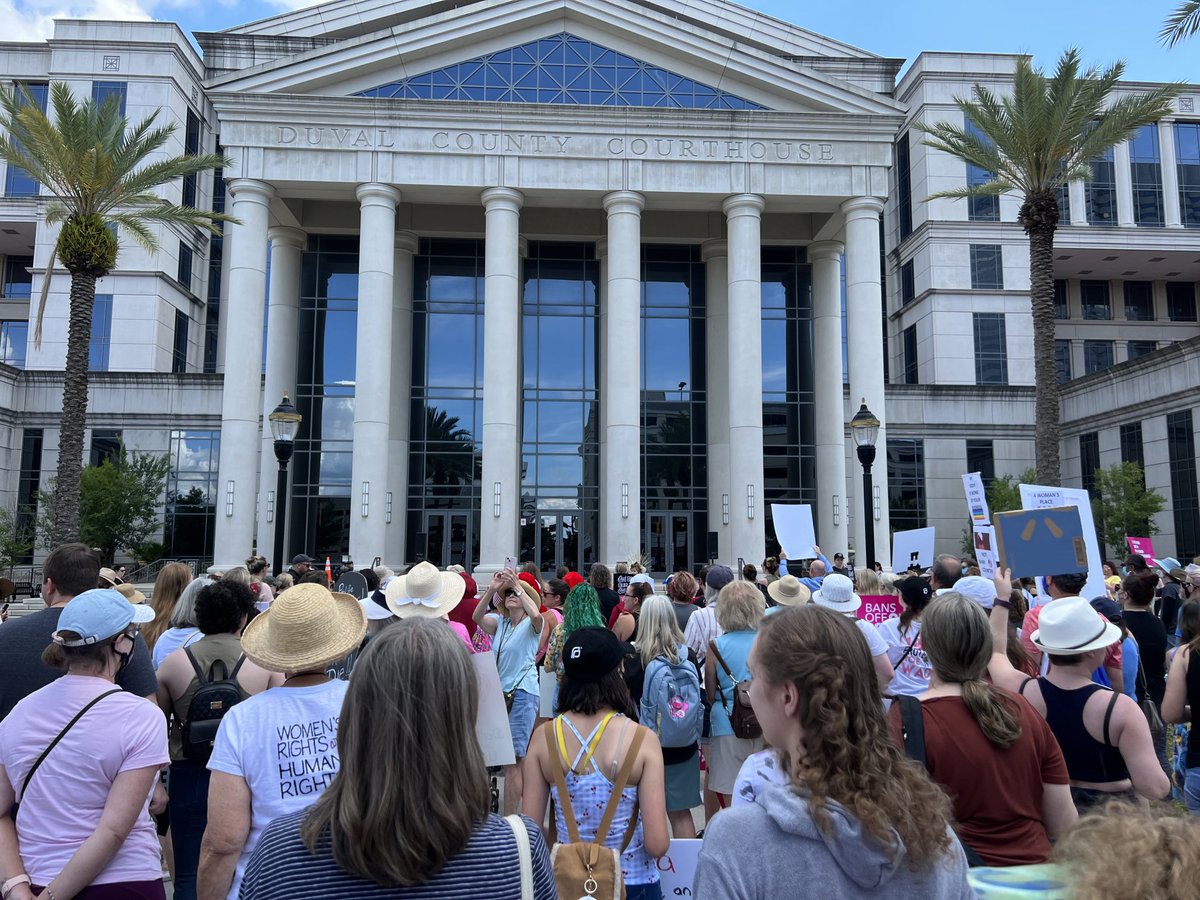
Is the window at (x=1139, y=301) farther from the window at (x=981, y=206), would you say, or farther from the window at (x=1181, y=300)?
the window at (x=981, y=206)

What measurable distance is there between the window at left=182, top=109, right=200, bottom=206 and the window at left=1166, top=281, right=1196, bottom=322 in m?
51.8

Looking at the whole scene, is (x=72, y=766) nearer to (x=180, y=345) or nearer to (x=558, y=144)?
(x=558, y=144)

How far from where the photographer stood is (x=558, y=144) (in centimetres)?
3159

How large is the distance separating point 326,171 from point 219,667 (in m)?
28.7

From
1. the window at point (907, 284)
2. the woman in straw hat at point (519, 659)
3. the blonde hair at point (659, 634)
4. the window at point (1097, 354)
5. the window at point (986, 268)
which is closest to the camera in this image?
the blonde hair at point (659, 634)

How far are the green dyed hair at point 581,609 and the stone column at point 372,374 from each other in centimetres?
2399

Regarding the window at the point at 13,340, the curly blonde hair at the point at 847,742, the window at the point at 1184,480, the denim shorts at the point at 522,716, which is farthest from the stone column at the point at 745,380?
the window at the point at 13,340

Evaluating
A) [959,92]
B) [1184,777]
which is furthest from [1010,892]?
[959,92]

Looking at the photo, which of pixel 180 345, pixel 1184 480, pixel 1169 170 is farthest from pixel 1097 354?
pixel 180 345

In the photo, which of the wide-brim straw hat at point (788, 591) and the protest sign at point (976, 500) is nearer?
the wide-brim straw hat at point (788, 591)

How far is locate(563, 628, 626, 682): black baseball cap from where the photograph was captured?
4.23 m

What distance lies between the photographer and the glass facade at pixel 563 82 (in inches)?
1271

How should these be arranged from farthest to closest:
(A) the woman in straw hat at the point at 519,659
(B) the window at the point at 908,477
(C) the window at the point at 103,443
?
(B) the window at the point at 908,477, (C) the window at the point at 103,443, (A) the woman in straw hat at the point at 519,659

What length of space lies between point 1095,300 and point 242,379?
146 ft
